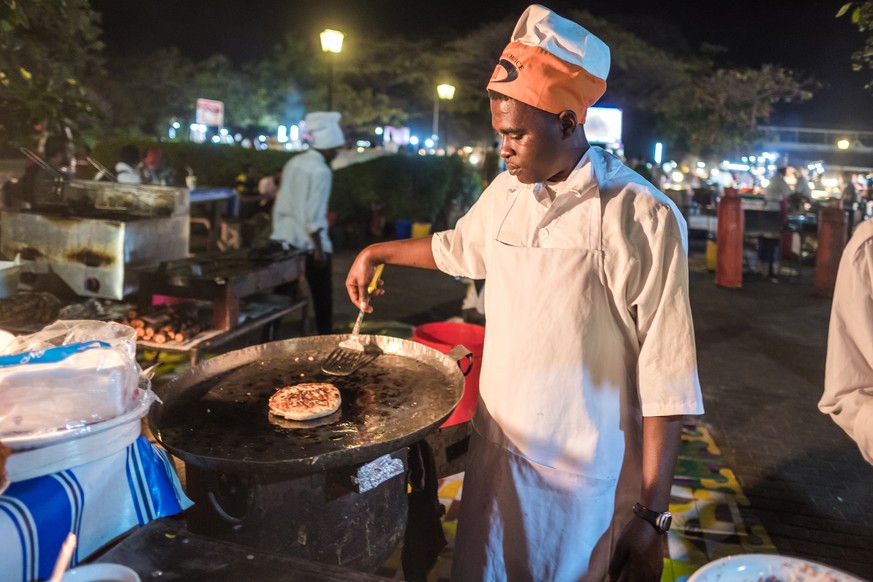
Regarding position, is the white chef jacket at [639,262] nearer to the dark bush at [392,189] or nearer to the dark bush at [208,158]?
the dark bush at [392,189]

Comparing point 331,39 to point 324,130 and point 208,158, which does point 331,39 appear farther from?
point 208,158

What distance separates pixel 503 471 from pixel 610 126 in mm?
24491

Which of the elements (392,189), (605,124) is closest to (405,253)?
(392,189)

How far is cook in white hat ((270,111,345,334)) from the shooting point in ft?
21.6

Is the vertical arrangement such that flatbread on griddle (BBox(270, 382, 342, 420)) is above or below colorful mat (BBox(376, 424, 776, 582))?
above

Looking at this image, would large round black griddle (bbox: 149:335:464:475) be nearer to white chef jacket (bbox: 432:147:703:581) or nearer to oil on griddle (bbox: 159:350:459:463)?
oil on griddle (bbox: 159:350:459:463)

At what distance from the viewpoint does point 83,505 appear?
152cm

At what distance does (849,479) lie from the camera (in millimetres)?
4945

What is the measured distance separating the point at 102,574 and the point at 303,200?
562cm

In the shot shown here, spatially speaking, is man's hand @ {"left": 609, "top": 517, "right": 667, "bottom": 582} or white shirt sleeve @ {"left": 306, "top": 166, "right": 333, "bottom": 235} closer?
man's hand @ {"left": 609, "top": 517, "right": 667, "bottom": 582}

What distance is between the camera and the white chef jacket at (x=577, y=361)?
6.20ft

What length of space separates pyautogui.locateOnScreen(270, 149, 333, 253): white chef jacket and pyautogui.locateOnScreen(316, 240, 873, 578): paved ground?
2.19 m

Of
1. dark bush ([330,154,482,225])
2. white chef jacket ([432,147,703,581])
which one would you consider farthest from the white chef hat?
dark bush ([330,154,482,225])

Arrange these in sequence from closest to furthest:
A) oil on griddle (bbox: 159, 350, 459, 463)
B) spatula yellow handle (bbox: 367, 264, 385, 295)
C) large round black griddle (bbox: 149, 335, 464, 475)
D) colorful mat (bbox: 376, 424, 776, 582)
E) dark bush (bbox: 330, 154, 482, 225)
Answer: large round black griddle (bbox: 149, 335, 464, 475) < oil on griddle (bbox: 159, 350, 459, 463) < spatula yellow handle (bbox: 367, 264, 385, 295) < colorful mat (bbox: 376, 424, 776, 582) < dark bush (bbox: 330, 154, 482, 225)
